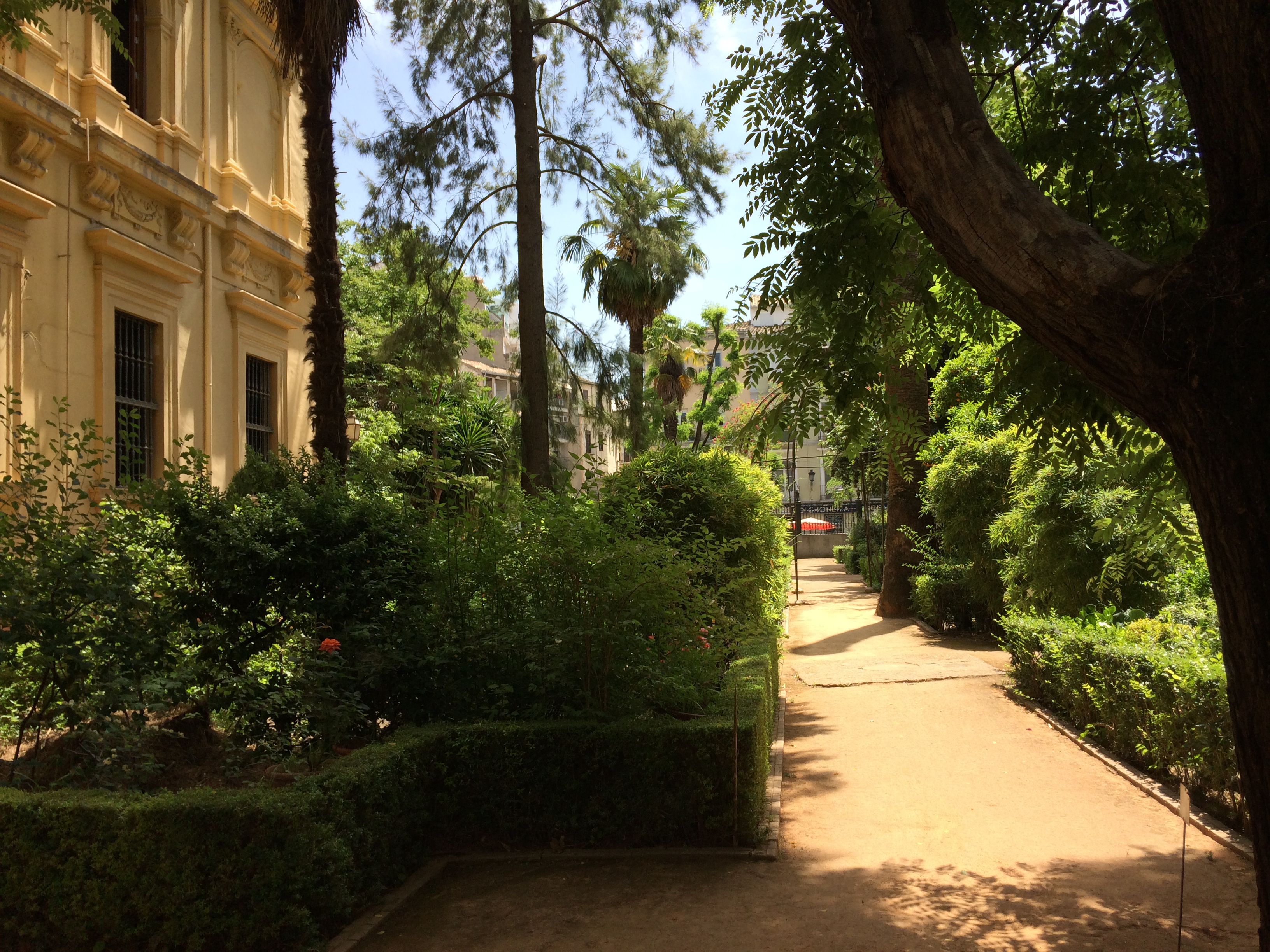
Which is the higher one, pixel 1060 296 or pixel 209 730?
pixel 1060 296

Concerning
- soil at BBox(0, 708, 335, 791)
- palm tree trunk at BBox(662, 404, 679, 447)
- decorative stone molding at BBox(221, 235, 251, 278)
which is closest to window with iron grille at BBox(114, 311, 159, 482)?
decorative stone molding at BBox(221, 235, 251, 278)

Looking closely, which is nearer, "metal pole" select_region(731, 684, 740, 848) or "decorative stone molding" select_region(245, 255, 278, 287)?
"metal pole" select_region(731, 684, 740, 848)

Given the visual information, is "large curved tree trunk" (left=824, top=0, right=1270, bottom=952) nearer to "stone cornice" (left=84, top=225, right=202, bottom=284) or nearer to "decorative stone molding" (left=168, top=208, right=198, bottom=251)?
"stone cornice" (left=84, top=225, right=202, bottom=284)

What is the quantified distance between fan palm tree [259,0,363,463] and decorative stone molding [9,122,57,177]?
2727mm

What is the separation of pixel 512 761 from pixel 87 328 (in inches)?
356

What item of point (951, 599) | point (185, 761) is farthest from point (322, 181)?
point (951, 599)

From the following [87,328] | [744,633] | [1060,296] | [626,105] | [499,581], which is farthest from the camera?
[626,105]

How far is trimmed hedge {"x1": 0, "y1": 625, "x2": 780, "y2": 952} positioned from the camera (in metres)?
4.60

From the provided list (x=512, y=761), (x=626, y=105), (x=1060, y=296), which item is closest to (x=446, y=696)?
(x=512, y=761)

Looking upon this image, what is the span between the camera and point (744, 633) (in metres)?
9.00

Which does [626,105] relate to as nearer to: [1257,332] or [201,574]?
[201,574]

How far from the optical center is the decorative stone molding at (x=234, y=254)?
15.4 metres

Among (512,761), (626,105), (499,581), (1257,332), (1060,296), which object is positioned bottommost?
(512,761)

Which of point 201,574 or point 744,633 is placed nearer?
point 201,574
